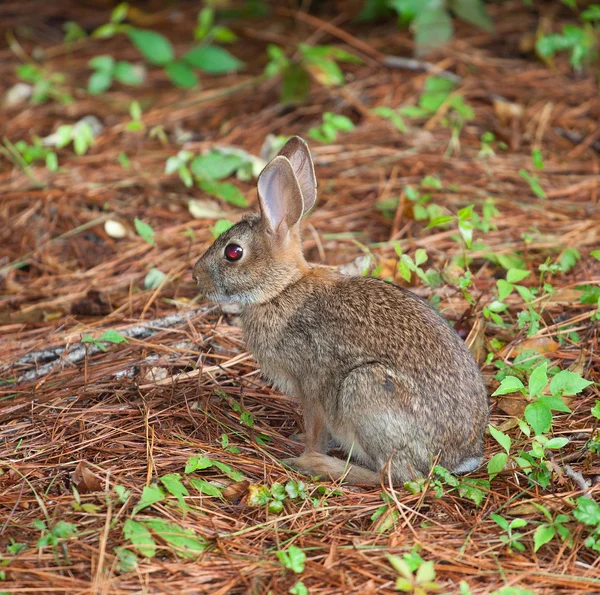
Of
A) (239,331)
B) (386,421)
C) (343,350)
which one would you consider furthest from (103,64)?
(386,421)

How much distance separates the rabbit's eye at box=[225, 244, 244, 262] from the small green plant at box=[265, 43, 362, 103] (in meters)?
3.05

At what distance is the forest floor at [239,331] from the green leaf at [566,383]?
0.14 ft

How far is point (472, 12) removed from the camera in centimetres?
729

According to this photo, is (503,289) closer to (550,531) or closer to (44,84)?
(550,531)

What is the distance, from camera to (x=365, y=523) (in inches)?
131

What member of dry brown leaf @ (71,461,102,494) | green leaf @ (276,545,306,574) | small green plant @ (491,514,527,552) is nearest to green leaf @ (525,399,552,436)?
small green plant @ (491,514,527,552)

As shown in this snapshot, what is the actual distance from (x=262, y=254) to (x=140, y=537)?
5.55 feet

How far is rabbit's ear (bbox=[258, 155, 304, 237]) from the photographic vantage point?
3.95 m

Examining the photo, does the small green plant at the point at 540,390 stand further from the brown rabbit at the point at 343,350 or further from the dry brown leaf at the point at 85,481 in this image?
the dry brown leaf at the point at 85,481

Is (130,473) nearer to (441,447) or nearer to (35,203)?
(441,447)


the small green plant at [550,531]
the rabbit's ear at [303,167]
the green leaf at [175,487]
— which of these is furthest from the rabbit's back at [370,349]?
the green leaf at [175,487]

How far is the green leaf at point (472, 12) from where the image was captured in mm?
7258

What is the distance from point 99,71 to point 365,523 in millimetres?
5487

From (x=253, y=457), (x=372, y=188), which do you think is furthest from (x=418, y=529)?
(x=372, y=188)
